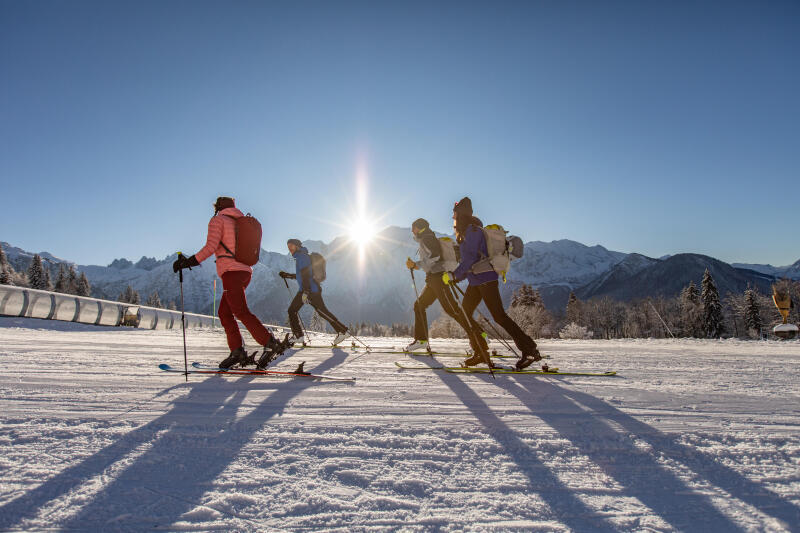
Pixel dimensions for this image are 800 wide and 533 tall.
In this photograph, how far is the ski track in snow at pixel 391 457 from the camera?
1.45 meters

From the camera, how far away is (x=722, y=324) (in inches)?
2069

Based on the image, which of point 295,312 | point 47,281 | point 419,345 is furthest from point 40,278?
point 419,345

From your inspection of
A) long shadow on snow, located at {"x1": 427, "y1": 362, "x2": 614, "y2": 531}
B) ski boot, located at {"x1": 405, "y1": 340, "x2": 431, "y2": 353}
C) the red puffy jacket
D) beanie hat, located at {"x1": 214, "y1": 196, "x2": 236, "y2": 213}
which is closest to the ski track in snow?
long shadow on snow, located at {"x1": 427, "y1": 362, "x2": 614, "y2": 531}

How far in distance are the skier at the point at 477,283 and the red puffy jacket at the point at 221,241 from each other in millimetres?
3022

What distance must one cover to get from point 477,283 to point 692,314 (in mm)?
65521

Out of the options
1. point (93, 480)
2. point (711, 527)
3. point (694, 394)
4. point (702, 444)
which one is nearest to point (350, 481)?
point (93, 480)

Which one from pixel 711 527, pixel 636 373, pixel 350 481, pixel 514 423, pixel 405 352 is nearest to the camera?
pixel 711 527

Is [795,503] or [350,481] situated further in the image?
[350,481]

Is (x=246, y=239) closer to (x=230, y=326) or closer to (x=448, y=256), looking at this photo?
(x=230, y=326)

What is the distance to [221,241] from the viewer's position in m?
5.07

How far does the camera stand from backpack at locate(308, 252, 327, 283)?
919 cm

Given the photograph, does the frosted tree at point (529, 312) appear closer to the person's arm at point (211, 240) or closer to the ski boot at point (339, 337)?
the ski boot at point (339, 337)

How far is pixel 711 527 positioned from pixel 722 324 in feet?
220

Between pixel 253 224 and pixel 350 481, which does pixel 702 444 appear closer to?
pixel 350 481
